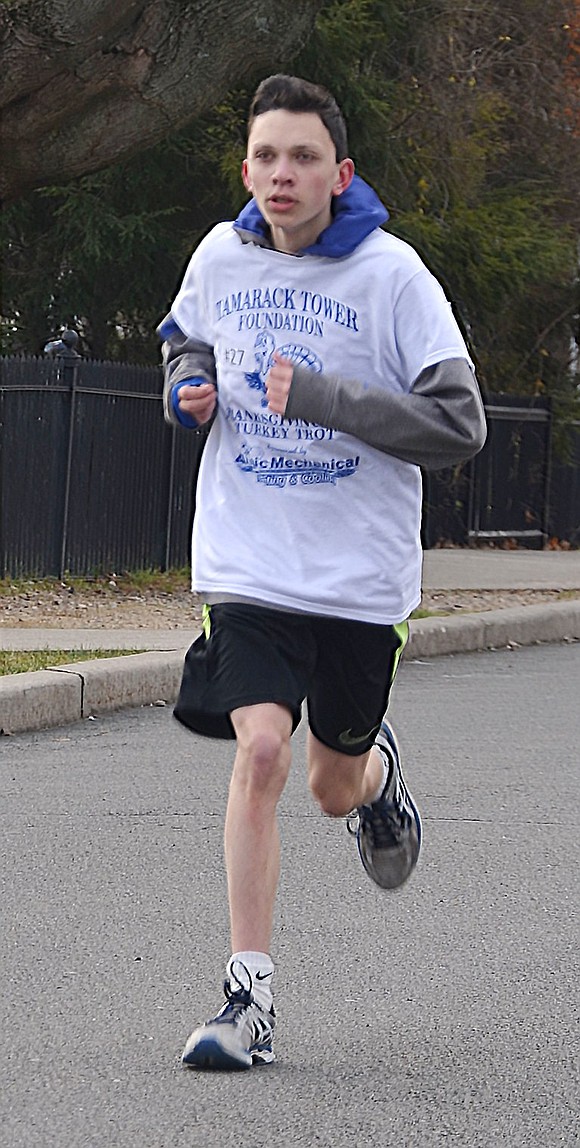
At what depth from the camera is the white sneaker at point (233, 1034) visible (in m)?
3.86

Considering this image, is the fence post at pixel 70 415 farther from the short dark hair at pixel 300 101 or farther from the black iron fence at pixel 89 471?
the short dark hair at pixel 300 101

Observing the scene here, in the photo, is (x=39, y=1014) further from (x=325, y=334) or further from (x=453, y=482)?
(x=453, y=482)

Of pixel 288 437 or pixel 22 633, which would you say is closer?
pixel 288 437

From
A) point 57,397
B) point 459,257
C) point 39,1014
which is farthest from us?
point 459,257

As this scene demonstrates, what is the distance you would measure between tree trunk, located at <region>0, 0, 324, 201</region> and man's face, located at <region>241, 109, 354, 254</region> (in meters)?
9.57

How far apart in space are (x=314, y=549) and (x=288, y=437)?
0.77 feet

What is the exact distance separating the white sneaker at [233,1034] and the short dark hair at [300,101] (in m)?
1.74

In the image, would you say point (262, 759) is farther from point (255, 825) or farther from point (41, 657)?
point (41, 657)

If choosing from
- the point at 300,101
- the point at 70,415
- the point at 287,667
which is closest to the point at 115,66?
the point at 70,415

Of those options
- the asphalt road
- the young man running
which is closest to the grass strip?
the asphalt road

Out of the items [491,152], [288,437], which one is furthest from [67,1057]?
[491,152]

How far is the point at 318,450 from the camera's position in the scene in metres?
4.00

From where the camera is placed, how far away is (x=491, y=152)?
70.1 ft

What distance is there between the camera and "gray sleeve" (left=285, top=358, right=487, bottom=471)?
3.86 meters
